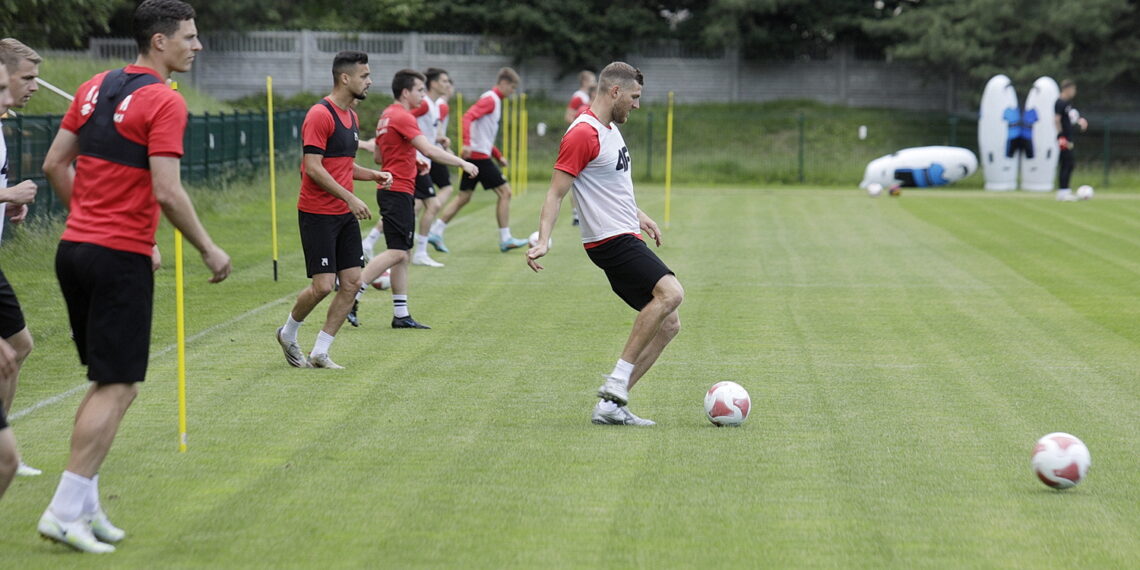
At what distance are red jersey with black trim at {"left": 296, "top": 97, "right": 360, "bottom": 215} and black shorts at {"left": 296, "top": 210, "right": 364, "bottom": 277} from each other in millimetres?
57

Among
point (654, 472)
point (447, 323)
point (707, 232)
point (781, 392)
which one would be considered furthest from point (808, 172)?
point (654, 472)

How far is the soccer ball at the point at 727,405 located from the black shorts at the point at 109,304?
3.31m

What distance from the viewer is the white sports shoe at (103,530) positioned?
17.1 ft

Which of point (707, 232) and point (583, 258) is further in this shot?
point (707, 232)

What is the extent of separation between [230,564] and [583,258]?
1172 centimetres

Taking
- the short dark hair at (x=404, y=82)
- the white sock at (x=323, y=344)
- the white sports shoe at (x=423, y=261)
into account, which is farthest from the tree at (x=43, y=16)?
the white sock at (x=323, y=344)

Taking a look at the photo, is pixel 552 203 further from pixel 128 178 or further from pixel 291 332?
pixel 128 178

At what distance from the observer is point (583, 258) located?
54.2ft

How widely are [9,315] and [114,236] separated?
4.53 feet

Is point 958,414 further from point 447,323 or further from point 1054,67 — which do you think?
point 1054,67

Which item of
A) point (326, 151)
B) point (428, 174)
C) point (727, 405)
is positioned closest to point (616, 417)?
point (727, 405)

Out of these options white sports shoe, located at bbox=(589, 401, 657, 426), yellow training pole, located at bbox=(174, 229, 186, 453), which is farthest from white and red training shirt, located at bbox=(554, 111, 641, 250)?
yellow training pole, located at bbox=(174, 229, 186, 453)

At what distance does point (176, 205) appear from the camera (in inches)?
198

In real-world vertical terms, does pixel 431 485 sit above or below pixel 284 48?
below
